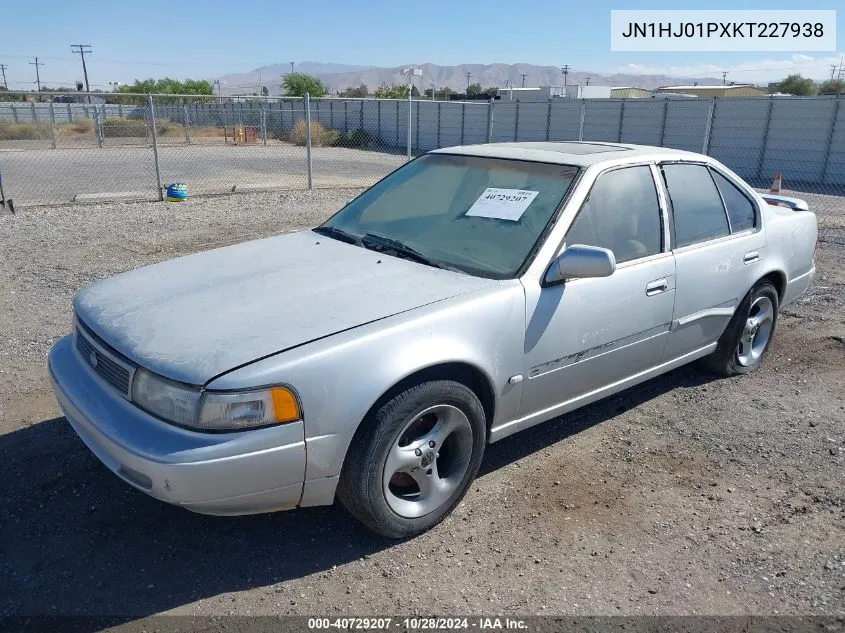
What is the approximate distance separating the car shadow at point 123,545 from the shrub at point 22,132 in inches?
1154

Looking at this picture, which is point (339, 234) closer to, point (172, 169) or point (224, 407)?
point (224, 407)

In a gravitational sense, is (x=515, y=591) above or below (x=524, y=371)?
below

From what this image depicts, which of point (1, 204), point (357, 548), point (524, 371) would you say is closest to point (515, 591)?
point (357, 548)

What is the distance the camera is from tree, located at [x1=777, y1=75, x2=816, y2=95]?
54.3 metres

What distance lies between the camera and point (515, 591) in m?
2.70

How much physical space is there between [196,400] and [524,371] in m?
1.51

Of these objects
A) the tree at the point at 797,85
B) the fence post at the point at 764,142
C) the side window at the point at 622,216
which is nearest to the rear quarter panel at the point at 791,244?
the side window at the point at 622,216

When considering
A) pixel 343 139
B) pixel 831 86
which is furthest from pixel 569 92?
pixel 343 139

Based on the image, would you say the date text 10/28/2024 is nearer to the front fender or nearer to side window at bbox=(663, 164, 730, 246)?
the front fender

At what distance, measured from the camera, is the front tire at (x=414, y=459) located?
2.69m

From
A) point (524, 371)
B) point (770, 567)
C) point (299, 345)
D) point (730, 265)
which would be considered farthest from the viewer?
point (730, 265)

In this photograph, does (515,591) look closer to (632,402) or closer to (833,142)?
(632,402)

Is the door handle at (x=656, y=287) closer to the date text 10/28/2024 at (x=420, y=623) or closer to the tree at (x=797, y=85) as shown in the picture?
the date text 10/28/2024 at (x=420, y=623)

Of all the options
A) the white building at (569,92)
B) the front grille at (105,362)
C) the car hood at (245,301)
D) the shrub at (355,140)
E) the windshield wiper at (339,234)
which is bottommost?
the shrub at (355,140)
